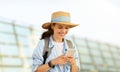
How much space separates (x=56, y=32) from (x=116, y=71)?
70.3 ft

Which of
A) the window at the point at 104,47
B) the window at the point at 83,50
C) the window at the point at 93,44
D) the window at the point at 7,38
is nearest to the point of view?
the window at the point at 7,38

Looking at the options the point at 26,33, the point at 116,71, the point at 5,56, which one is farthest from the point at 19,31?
the point at 116,71

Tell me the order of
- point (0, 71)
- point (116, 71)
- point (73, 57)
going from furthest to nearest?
point (116, 71), point (0, 71), point (73, 57)

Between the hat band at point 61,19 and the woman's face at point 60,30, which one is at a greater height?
the hat band at point 61,19

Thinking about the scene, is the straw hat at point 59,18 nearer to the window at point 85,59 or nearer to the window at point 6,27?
the window at point 6,27

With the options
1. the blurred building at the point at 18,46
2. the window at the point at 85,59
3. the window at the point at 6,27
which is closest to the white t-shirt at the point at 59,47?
the blurred building at the point at 18,46

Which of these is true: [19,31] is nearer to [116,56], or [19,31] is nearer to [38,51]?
[116,56]

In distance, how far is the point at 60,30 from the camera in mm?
2789

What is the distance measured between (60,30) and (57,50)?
177mm

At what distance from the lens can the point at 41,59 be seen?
2744 millimetres

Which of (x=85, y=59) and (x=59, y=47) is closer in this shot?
(x=59, y=47)

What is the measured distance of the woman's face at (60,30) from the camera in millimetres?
2783

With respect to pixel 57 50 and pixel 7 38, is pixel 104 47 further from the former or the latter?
pixel 57 50

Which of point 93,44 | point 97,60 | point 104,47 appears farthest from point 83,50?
point 104,47
